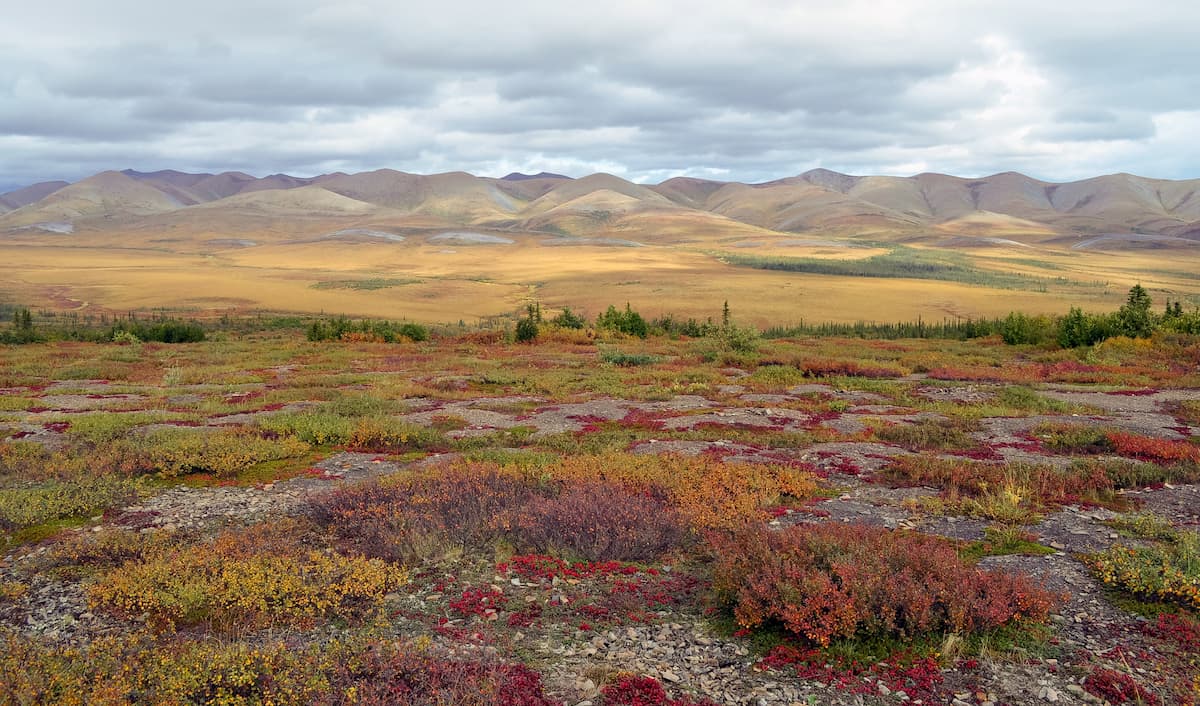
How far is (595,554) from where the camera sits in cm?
890

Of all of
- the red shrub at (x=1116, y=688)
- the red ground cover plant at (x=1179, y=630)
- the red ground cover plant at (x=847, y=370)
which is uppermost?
the red ground cover plant at (x=1179, y=630)

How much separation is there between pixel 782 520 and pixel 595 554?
305cm

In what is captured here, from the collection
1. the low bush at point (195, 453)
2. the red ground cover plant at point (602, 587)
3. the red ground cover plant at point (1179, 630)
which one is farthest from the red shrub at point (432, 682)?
the low bush at point (195, 453)

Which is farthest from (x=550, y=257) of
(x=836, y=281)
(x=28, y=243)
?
(x=28, y=243)

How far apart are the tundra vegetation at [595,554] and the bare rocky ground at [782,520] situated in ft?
0.13

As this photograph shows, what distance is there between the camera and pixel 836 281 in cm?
11531

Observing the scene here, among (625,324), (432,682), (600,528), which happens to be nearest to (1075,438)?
(600,528)

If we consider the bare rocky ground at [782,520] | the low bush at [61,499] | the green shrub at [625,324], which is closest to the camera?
the bare rocky ground at [782,520]

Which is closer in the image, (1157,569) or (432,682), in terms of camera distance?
(432,682)

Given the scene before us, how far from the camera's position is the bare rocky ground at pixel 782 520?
6031 millimetres

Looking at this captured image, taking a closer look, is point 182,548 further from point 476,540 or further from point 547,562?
point 547,562

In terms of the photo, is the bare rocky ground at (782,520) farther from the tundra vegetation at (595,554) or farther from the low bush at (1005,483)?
the low bush at (1005,483)

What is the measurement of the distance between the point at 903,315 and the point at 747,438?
69.1 metres

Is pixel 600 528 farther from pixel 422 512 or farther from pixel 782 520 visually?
pixel 782 520
